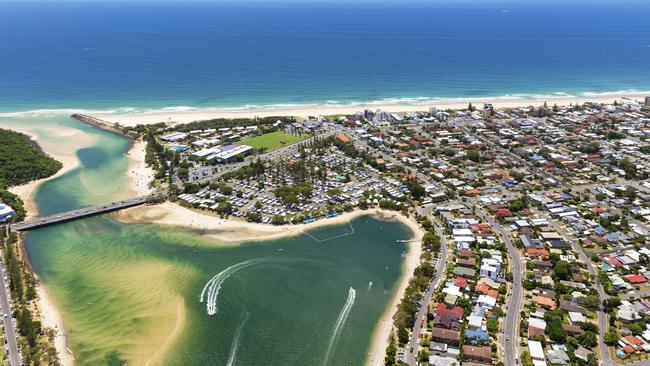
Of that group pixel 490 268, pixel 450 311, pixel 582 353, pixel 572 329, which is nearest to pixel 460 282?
pixel 490 268

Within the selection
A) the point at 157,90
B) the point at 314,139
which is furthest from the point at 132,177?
the point at 157,90

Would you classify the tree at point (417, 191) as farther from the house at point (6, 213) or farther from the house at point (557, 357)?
the house at point (6, 213)

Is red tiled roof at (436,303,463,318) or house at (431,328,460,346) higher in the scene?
red tiled roof at (436,303,463,318)

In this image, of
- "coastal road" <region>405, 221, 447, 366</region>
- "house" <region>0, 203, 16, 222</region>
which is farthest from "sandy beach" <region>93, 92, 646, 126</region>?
"coastal road" <region>405, 221, 447, 366</region>

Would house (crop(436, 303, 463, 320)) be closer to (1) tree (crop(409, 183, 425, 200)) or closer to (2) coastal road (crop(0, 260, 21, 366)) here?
(1) tree (crop(409, 183, 425, 200))

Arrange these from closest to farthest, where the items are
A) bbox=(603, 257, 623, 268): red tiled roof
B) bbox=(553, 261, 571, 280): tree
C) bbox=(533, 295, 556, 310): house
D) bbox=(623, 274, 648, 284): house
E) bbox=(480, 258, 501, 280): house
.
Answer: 1. bbox=(533, 295, 556, 310): house
2. bbox=(623, 274, 648, 284): house
3. bbox=(553, 261, 571, 280): tree
4. bbox=(480, 258, 501, 280): house
5. bbox=(603, 257, 623, 268): red tiled roof

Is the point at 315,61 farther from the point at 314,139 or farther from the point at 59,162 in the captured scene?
the point at 59,162
